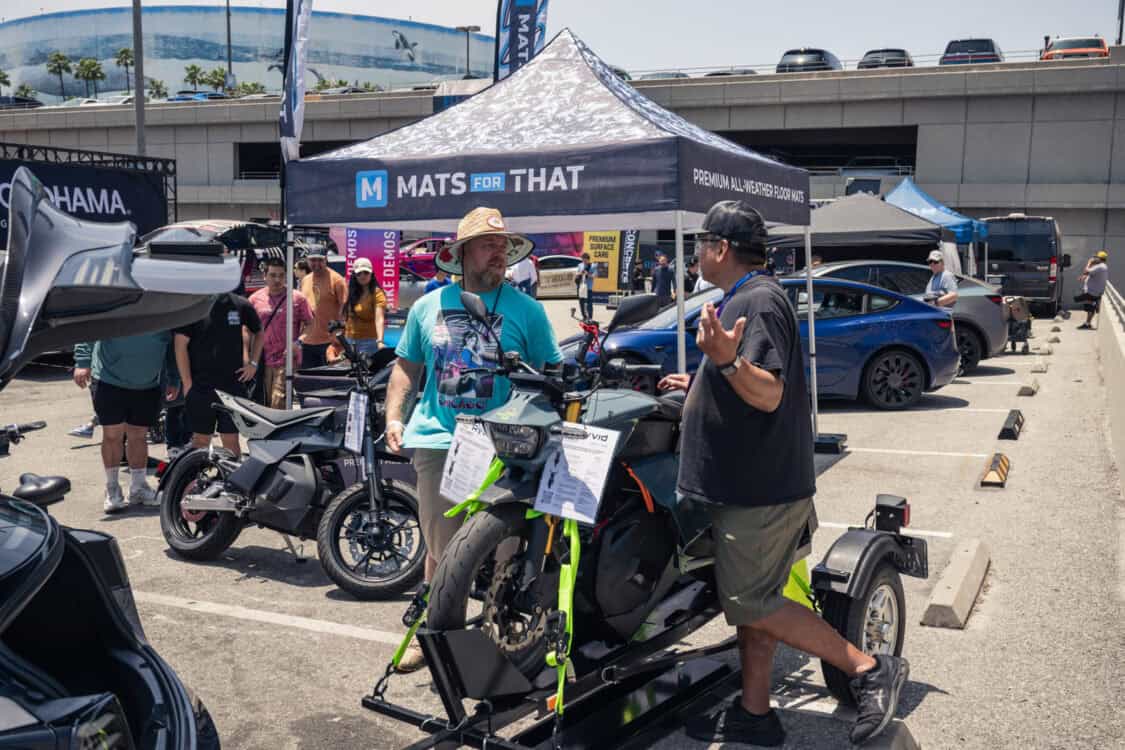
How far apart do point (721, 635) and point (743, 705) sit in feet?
4.87

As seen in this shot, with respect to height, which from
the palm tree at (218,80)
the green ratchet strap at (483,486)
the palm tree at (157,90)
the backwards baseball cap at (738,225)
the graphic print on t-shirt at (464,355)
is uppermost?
the palm tree at (157,90)

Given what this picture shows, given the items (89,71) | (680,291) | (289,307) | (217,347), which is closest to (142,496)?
(217,347)

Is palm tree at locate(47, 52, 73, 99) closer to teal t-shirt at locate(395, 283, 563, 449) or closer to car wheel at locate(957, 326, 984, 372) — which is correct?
car wheel at locate(957, 326, 984, 372)

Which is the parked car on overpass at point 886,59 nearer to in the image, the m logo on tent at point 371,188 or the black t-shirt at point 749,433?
the m logo on tent at point 371,188

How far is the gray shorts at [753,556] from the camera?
3.59 meters

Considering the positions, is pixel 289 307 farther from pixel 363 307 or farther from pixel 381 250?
pixel 381 250

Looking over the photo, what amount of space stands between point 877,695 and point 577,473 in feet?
4.50

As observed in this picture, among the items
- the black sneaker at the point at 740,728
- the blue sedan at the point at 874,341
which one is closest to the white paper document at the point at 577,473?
the black sneaker at the point at 740,728

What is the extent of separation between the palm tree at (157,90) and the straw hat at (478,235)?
116 m

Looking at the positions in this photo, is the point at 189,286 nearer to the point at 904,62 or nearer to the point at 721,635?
the point at 721,635

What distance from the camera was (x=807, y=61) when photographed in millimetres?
40844

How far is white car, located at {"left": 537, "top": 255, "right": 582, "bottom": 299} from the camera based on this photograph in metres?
31.6

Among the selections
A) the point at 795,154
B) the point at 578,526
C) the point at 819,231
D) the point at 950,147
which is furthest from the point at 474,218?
the point at 795,154

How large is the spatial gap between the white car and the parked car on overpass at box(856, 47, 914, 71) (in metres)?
15.6
